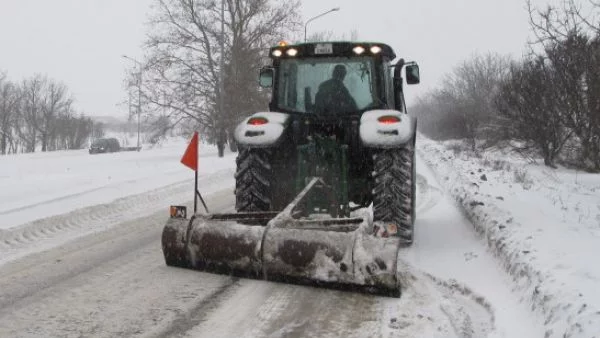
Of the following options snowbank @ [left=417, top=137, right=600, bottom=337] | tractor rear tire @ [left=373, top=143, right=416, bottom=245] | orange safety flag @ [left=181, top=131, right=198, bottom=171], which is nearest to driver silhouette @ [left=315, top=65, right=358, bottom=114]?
tractor rear tire @ [left=373, top=143, right=416, bottom=245]

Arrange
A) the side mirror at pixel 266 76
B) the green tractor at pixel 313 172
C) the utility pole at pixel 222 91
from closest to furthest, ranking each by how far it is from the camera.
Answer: the green tractor at pixel 313 172 < the side mirror at pixel 266 76 < the utility pole at pixel 222 91

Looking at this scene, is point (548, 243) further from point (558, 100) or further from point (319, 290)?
point (558, 100)

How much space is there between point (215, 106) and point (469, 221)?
19.7 metres

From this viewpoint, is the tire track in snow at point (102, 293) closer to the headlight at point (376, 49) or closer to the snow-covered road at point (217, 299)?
the snow-covered road at point (217, 299)

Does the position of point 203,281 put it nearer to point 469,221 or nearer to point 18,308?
point 18,308

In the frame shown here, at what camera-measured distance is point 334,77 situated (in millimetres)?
6129

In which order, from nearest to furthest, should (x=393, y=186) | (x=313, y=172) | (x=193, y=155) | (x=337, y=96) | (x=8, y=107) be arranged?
(x=393, y=186), (x=313, y=172), (x=337, y=96), (x=193, y=155), (x=8, y=107)

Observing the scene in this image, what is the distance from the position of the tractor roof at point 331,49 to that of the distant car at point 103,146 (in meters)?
36.8

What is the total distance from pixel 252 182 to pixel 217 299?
6.38 feet

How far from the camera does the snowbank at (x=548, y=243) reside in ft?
10.3

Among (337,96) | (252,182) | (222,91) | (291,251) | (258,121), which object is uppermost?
(222,91)

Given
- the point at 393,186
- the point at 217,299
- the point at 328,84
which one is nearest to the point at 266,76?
the point at 328,84

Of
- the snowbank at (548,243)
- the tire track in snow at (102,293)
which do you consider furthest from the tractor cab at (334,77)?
the tire track in snow at (102,293)

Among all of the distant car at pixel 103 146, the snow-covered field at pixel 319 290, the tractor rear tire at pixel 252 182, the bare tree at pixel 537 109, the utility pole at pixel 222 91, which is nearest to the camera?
the snow-covered field at pixel 319 290
